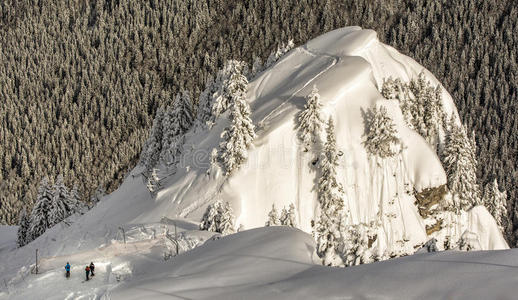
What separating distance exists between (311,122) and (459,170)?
15089mm

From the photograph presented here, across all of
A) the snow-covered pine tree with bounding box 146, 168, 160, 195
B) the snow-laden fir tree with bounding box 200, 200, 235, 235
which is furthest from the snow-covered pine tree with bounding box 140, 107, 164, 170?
the snow-laden fir tree with bounding box 200, 200, 235, 235

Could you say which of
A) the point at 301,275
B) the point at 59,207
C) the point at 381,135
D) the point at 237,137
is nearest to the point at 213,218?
the point at 237,137

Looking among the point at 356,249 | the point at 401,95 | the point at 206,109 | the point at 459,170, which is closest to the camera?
the point at 356,249

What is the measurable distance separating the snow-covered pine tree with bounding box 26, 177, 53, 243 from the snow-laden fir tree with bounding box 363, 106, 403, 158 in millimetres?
42968

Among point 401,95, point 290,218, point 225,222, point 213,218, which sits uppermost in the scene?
point 401,95

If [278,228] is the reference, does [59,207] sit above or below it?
above

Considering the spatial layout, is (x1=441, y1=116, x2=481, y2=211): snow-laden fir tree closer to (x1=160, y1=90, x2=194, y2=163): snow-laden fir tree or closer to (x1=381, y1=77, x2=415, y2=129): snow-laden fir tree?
(x1=381, y1=77, x2=415, y2=129): snow-laden fir tree

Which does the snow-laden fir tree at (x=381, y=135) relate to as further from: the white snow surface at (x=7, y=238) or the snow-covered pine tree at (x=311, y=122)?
the white snow surface at (x=7, y=238)

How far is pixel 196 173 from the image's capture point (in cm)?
4081

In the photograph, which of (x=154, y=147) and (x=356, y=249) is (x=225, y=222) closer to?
(x=356, y=249)

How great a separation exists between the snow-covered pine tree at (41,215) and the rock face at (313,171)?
1066 inches

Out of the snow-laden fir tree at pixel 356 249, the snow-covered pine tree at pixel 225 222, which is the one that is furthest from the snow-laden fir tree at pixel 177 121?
the snow-laden fir tree at pixel 356 249

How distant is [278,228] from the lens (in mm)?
18844

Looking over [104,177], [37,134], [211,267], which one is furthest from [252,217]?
[37,134]
